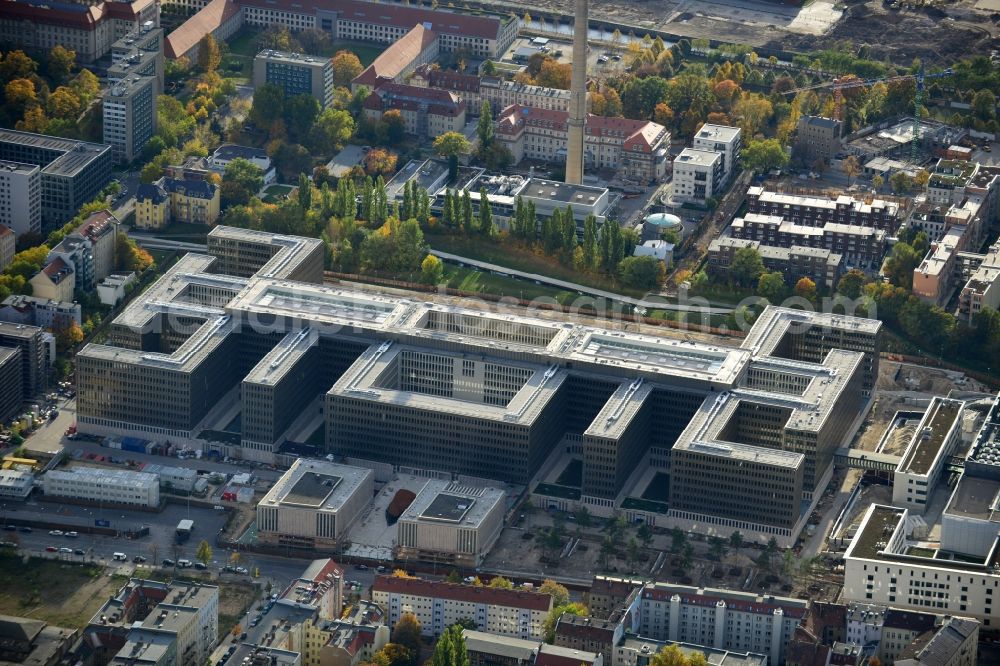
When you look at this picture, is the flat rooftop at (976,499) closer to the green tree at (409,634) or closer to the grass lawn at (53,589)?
the green tree at (409,634)

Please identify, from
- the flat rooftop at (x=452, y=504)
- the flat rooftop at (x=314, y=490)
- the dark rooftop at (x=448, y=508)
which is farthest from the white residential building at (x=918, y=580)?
the flat rooftop at (x=314, y=490)

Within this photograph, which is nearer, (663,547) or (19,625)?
(19,625)

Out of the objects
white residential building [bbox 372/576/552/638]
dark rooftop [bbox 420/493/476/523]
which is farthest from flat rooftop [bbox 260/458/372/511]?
white residential building [bbox 372/576/552/638]

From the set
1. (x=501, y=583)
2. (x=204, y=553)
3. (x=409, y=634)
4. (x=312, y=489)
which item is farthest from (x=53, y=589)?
(x=501, y=583)

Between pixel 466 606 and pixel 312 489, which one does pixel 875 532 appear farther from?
pixel 312 489

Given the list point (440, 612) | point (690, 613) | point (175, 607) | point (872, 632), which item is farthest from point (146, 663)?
point (872, 632)

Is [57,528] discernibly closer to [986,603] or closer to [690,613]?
[690,613]
